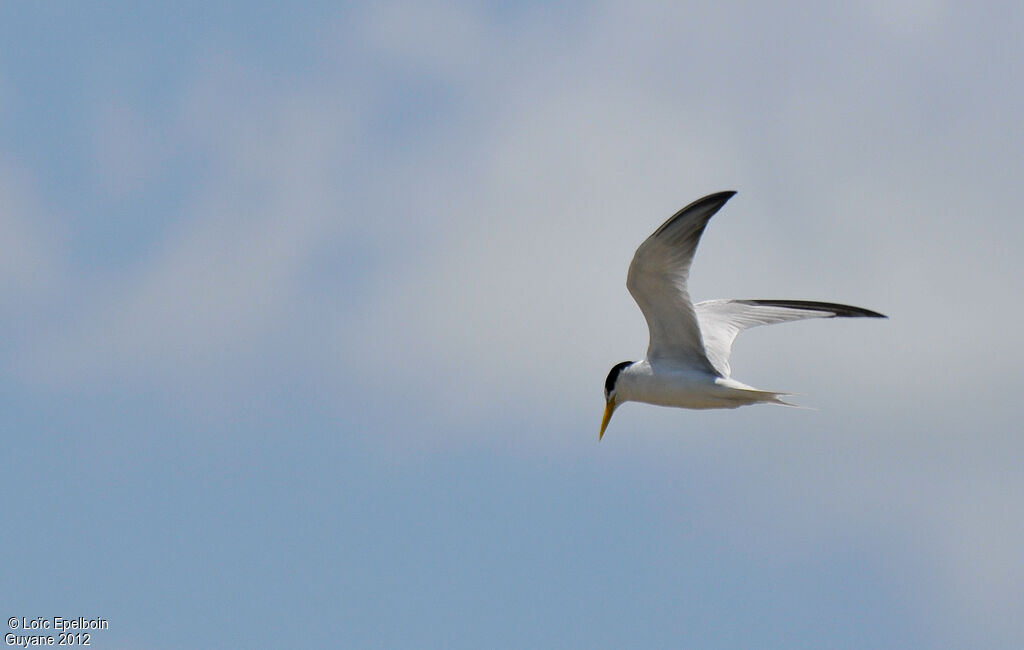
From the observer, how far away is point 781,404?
14.9 metres

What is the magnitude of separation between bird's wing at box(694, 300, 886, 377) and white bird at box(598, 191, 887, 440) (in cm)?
15

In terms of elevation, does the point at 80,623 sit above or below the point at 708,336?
below

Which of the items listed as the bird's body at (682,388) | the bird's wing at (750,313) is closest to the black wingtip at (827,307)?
the bird's wing at (750,313)

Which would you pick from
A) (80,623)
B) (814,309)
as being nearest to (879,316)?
(814,309)

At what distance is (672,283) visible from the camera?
15.4 m

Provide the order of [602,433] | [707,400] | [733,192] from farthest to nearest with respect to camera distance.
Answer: [602,433], [707,400], [733,192]

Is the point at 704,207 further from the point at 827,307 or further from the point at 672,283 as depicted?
the point at 827,307

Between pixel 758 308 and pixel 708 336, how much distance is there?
1.44 meters

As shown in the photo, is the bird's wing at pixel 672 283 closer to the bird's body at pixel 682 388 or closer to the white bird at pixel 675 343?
the white bird at pixel 675 343

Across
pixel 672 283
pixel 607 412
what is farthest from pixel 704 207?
pixel 607 412

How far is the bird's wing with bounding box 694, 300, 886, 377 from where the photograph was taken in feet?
57.6

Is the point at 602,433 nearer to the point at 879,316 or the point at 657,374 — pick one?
the point at 657,374

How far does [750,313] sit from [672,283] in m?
3.19

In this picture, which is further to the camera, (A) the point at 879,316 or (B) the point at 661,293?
(A) the point at 879,316
